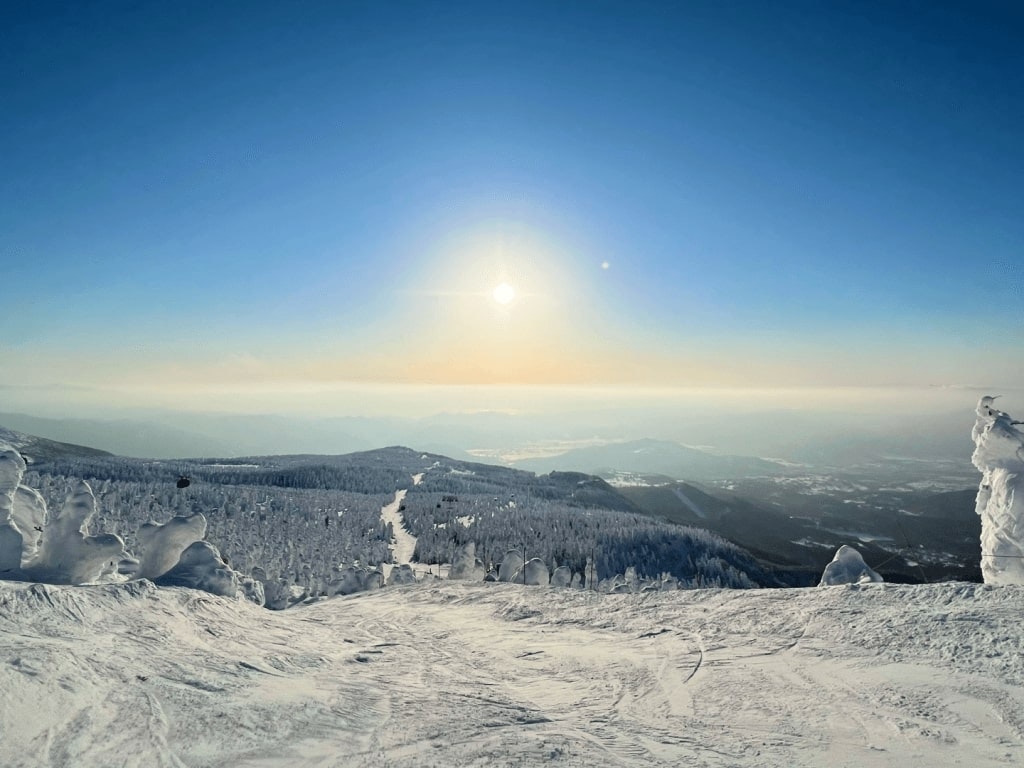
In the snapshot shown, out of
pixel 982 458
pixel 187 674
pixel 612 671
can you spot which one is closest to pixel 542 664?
pixel 612 671

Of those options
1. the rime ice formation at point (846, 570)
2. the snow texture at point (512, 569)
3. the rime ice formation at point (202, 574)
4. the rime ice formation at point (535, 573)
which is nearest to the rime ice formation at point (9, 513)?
the rime ice formation at point (202, 574)

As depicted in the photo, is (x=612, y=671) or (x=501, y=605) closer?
(x=612, y=671)

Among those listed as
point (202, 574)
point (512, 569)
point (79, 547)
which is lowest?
point (512, 569)

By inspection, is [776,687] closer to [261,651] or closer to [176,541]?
[261,651]

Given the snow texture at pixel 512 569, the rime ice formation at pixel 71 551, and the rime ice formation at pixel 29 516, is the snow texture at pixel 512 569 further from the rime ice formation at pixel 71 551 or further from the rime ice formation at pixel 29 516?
the rime ice formation at pixel 29 516

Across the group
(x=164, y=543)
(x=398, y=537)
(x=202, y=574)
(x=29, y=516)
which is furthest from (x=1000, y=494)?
(x=398, y=537)

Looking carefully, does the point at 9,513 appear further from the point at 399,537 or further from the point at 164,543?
the point at 399,537
